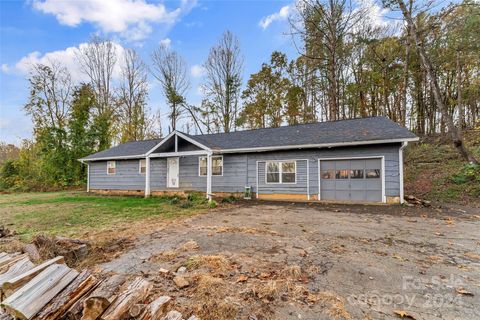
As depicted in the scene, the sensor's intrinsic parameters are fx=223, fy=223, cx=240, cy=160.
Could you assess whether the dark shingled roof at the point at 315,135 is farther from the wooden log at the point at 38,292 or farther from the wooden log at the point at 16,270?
the wooden log at the point at 38,292

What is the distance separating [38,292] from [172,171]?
36.8 feet

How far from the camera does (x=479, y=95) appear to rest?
57.9ft

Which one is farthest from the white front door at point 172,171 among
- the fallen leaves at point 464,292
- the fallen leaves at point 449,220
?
the fallen leaves at point 464,292

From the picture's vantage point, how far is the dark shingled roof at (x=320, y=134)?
9.12 metres

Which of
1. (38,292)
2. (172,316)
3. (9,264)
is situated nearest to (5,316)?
(38,292)

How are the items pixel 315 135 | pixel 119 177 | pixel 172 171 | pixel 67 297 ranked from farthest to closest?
pixel 119 177
pixel 172 171
pixel 315 135
pixel 67 297

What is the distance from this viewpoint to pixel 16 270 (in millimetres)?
2719

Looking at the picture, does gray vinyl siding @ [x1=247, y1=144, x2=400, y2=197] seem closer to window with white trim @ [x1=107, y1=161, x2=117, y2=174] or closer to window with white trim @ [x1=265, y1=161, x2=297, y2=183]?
window with white trim @ [x1=265, y1=161, x2=297, y2=183]

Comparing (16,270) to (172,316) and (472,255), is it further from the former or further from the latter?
(472,255)

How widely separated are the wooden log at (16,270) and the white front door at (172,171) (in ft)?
33.3

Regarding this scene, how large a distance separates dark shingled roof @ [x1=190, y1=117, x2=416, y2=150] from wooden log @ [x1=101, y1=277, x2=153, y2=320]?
28.9 feet

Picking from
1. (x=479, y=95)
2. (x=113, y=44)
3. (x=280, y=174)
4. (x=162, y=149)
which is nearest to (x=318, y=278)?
(x=280, y=174)

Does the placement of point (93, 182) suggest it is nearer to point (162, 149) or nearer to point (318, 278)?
point (162, 149)

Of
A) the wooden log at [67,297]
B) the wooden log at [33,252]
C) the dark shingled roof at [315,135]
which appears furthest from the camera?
the dark shingled roof at [315,135]
